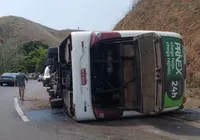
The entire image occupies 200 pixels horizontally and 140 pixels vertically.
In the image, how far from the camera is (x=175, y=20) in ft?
63.4

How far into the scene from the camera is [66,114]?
1102cm

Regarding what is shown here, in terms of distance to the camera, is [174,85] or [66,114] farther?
[66,114]

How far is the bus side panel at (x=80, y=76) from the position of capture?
9109 millimetres

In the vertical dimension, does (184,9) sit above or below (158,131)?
above

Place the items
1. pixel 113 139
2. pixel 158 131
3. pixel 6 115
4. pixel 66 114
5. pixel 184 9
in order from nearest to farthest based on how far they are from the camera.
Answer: pixel 113 139, pixel 158 131, pixel 66 114, pixel 6 115, pixel 184 9

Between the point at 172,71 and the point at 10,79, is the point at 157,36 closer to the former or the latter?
the point at 172,71

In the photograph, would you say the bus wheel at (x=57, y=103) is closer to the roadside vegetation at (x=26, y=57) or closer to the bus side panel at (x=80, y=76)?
the bus side panel at (x=80, y=76)

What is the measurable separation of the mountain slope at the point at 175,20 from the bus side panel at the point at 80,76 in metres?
6.12

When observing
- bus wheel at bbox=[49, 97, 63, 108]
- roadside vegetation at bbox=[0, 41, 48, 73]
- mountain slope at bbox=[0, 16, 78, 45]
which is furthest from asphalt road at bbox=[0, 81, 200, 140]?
mountain slope at bbox=[0, 16, 78, 45]

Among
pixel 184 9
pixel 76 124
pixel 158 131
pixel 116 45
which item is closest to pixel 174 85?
pixel 158 131

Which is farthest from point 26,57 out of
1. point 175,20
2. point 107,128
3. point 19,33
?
point 107,128

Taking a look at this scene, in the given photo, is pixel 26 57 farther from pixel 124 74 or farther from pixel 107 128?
pixel 107 128

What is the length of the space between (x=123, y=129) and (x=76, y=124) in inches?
53.6

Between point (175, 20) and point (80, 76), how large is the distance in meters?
11.4
